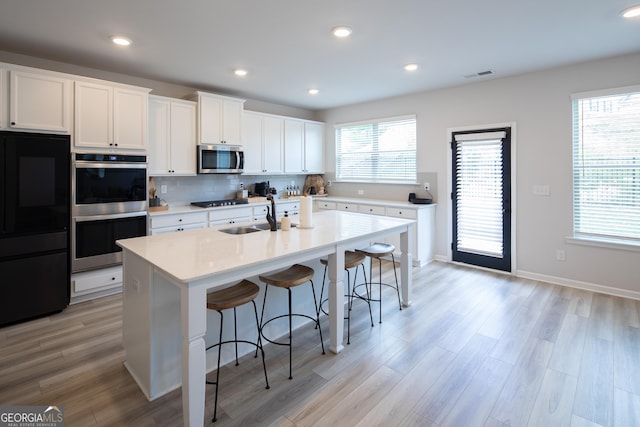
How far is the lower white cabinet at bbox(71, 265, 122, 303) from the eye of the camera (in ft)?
11.5

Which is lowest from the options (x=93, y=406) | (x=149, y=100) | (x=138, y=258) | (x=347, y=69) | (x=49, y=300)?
(x=93, y=406)

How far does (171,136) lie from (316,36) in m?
2.39

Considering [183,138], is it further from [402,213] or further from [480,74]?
[480,74]

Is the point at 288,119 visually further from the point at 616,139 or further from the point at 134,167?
the point at 616,139

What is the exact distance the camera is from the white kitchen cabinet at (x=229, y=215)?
4.62 metres

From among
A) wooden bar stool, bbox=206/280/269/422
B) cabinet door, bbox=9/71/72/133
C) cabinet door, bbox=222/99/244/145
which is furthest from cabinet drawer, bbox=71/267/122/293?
cabinet door, bbox=222/99/244/145

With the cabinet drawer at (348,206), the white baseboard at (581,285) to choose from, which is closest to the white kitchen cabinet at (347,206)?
the cabinet drawer at (348,206)

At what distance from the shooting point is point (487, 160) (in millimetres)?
4613

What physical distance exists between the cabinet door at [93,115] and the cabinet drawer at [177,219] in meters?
0.99

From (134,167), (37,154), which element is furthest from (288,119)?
(37,154)

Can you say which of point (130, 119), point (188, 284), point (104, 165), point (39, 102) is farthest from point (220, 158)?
point (188, 284)

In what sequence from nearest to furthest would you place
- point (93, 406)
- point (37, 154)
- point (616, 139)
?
point (93, 406) → point (37, 154) → point (616, 139)

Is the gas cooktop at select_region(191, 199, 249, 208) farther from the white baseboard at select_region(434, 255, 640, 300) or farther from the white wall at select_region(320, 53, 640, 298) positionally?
the white baseboard at select_region(434, 255, 640, 300)

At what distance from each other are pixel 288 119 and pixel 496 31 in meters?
3.61
